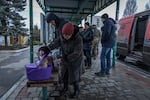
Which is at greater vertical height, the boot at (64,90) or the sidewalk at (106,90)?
the boot at (64,90)

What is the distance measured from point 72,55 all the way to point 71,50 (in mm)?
108

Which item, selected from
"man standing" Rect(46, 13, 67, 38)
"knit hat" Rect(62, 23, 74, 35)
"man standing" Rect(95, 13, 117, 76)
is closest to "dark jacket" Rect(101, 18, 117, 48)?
"man standing" Rect(95, 13, 117, 76)

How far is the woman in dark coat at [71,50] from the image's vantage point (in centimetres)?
329

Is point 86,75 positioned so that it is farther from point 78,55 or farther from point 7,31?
point 7,31

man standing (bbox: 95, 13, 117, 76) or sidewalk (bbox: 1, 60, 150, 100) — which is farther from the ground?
man standing (bbox: 95, 13, 117, 76)

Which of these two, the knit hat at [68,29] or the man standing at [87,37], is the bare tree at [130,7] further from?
the knit hat at [68,29]

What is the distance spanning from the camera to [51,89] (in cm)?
434

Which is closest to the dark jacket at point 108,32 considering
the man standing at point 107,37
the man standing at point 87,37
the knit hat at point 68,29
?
the man standing at point 107,37

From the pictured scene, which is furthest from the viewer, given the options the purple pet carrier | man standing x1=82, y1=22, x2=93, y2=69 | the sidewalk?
man standing x1=82, y1=22, x2=93, y2=69

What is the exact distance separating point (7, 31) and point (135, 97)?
14.9m

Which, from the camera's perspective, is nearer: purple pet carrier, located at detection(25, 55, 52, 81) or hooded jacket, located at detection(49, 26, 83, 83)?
purple pet carrier, located at detection(25, 55, 52, 81)

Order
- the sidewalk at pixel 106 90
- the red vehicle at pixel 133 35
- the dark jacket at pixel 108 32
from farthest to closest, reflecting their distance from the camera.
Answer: the red vehicle at pixel 133 35 < the dark jacket at pixel 108 32 < the sidewalk at pixel 106 90

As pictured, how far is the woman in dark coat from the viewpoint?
3287mm

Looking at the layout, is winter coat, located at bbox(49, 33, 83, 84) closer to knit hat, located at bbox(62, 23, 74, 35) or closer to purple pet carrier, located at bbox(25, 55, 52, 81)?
knit hat, located at bbox(62, 23, 74, 35)
